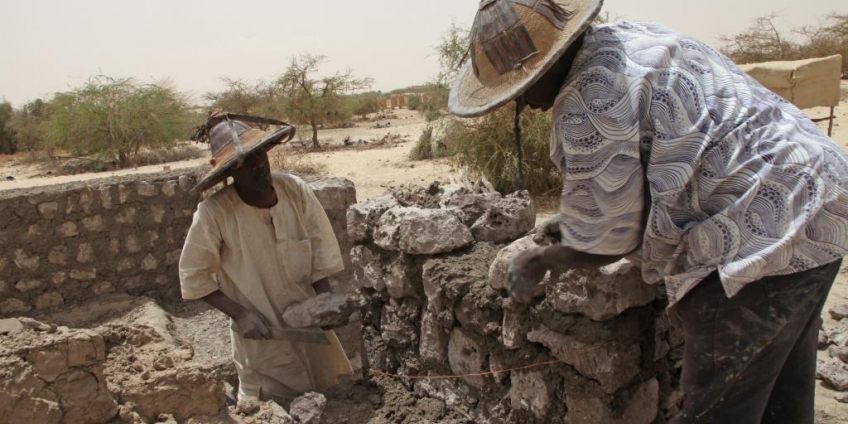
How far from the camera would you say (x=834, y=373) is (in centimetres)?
342

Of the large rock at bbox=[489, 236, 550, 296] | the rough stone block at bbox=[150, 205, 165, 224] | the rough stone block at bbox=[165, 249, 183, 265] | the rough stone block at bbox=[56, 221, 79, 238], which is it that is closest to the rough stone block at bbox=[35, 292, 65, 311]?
the rough stone block at bbox=[56, 221, 79, 238]

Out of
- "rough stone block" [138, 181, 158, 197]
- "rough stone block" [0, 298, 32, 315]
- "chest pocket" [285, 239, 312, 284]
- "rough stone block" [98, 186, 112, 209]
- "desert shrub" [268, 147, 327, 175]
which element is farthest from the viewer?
"desert shrub" [268, 147, 327, 175]

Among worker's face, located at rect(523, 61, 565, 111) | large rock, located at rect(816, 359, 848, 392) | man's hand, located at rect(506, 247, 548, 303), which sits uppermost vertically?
worker's face, located at rect(523, 61, 565, 111)

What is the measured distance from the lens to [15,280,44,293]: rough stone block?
581 centimetres

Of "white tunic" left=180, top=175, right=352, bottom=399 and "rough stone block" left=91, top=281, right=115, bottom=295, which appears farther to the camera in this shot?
"rough stone block" left=91, top=281, right=115, bottom=295

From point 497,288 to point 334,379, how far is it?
1.13m

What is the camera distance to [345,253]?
5785mm

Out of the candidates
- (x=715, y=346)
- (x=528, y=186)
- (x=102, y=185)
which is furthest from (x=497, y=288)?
(x=528, y=186)

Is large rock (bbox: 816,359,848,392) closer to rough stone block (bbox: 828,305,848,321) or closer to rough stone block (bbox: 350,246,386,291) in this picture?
rough stone block (bbox: 828,305,848,321)

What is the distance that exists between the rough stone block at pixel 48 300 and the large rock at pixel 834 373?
20.5 feet

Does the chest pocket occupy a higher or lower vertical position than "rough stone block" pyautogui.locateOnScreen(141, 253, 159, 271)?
higher

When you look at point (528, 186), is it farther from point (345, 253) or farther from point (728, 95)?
point (728, 95)

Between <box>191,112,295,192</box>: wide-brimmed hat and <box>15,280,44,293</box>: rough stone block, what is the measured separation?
3.93 m

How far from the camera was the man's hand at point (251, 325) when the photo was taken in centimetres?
296
